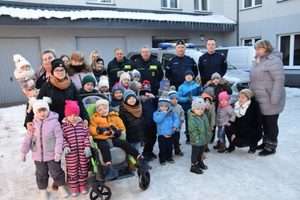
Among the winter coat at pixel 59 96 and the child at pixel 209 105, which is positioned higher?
the winter coat at pixel 59 96

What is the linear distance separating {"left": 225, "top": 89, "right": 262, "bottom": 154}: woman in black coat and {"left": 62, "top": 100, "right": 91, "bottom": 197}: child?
7.96 feet

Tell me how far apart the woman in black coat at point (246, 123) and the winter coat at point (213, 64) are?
0.99 metres

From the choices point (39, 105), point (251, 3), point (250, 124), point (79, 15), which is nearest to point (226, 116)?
point (250, 124)

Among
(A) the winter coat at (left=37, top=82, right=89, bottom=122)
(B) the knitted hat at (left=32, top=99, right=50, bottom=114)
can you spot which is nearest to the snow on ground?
(A) the winter coat at (left=37, top=82, right=89, bottom=122)

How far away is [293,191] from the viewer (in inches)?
127

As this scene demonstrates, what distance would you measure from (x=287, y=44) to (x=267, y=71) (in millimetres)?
10860

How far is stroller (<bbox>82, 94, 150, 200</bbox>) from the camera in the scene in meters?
3.12

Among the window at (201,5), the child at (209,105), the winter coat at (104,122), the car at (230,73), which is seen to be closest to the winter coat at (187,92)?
the child at (209,105)

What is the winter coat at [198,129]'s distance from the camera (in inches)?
151

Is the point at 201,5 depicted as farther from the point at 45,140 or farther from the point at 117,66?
the point at 45,140

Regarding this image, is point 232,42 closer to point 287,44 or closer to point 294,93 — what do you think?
point 287,44

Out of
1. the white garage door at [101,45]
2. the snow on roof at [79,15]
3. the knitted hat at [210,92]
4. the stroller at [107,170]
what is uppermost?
the snow on roof at [79,15]

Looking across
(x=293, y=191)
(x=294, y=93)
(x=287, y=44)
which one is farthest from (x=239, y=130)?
(x=287, y=44)

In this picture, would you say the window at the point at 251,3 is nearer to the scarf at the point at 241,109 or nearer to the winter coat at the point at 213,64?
the winter coat at the point at 213,64
